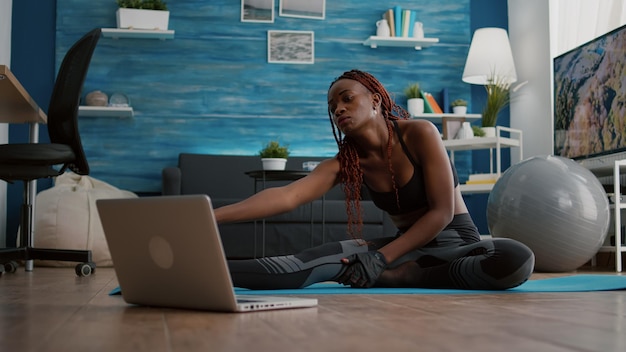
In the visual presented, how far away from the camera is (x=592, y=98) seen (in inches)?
188

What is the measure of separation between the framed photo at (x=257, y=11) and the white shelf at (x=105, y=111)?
1.12m

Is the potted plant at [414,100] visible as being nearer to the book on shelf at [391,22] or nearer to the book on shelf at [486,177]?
the book on shelf at [391,22]

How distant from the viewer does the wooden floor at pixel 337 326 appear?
3.52 ft

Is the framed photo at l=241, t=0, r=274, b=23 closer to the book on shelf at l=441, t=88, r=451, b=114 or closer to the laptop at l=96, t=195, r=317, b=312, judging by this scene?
the book on shelf at l=441, t=88, r=451, b=114

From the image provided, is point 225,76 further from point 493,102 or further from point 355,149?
point 355,149

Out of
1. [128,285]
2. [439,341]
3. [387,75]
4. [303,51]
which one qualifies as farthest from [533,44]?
[439,341]

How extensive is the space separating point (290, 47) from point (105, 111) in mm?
1449

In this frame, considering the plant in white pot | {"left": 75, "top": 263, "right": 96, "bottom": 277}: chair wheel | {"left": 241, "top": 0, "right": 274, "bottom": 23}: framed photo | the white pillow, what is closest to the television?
the plant in white pot

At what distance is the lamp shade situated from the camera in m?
5.67

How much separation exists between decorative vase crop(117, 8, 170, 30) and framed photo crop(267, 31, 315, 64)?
2.69 feet

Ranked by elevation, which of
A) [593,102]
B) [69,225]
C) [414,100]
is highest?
[414,100]

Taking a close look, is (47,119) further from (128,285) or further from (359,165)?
(128,285)

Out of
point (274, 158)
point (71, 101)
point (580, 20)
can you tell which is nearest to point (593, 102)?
point (580, 20)

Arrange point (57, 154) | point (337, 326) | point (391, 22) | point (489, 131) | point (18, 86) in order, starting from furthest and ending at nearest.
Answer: point (391, 22) → point (489, 131) → point (57, 154) → point (18, 86) → point (337, 326)
